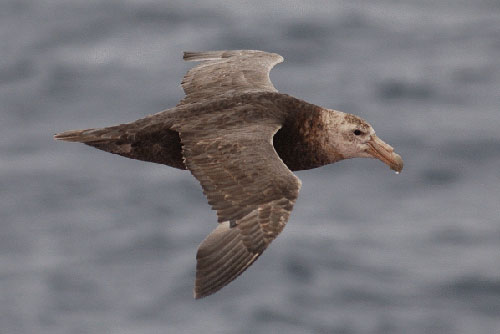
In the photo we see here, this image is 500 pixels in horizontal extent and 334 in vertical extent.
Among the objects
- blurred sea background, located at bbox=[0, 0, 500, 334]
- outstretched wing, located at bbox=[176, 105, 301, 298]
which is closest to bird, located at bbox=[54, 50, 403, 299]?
outstretched wing, located at bbox=[176, 105, 301, 298]

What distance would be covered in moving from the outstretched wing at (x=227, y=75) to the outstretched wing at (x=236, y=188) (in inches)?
54.9

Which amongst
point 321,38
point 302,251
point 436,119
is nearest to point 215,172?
point 302,251

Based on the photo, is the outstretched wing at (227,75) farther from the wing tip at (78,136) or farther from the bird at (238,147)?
the wing tip at (78,136)

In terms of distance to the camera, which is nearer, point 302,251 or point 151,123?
point 151,123

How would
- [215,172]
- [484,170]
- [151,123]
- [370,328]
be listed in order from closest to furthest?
1. [215,172]
2. [151,123]
3. [370,328]
4. [484,170]

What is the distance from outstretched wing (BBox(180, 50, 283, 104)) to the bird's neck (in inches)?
35.2

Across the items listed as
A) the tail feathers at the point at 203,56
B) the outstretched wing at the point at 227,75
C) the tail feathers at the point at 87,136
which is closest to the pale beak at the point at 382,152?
the outstretched wing at the point at 227,75

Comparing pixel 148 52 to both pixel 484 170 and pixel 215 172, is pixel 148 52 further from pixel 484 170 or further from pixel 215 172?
pixel 215 172

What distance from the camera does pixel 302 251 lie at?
96.8 feet

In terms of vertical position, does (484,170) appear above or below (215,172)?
above

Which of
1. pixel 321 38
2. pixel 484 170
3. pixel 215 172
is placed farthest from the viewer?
pixel 321 38

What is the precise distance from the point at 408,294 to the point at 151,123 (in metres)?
15.8

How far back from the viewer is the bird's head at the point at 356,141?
15.5m

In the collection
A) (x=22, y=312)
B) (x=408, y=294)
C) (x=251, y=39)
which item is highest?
(x=251, y=39)
